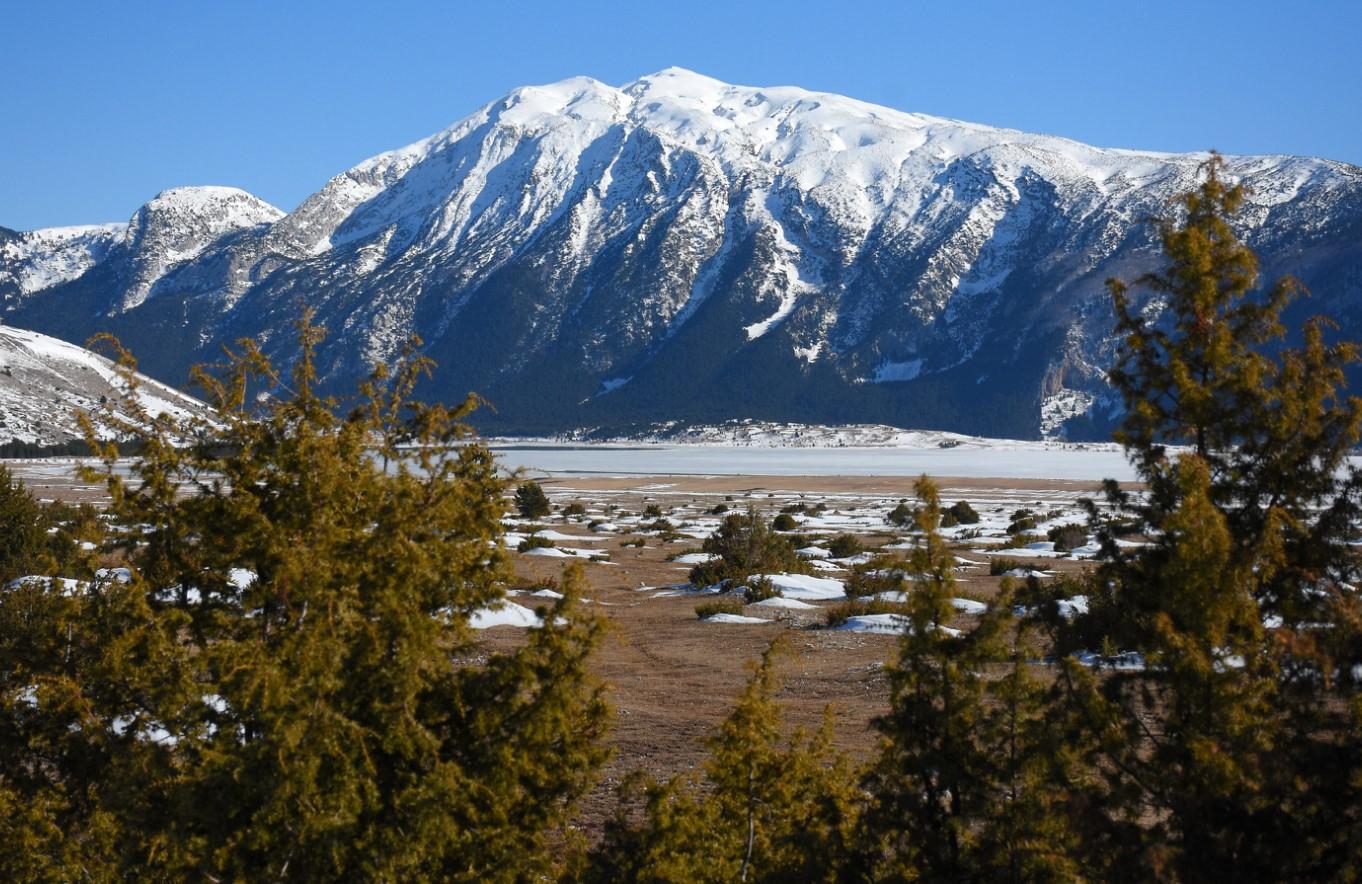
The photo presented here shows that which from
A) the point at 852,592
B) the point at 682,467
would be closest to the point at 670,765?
the point at 852,592

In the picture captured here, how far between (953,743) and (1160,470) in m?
2.05

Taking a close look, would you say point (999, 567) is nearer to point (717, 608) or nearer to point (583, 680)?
point (717, 608)

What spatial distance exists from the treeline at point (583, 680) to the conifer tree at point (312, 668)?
0.02 meters

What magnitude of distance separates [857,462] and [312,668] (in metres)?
113

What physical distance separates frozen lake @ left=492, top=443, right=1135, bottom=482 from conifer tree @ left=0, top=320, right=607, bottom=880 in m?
69.8

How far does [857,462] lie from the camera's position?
383 feet

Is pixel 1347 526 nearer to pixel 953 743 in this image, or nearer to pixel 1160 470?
pixel 1160 470

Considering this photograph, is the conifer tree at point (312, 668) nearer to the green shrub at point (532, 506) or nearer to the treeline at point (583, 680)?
the treeline at point (583, 680)

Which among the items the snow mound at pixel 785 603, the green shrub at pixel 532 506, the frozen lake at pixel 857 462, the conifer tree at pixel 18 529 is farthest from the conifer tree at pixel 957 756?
the frozen lake at pixel 857 462

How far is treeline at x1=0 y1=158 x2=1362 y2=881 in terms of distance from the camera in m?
5.61

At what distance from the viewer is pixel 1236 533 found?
641 centimetres

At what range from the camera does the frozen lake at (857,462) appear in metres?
97.7

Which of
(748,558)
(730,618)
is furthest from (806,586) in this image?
(730,618)

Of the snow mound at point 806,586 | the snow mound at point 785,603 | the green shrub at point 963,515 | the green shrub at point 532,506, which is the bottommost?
the green shrub at point 532,506
